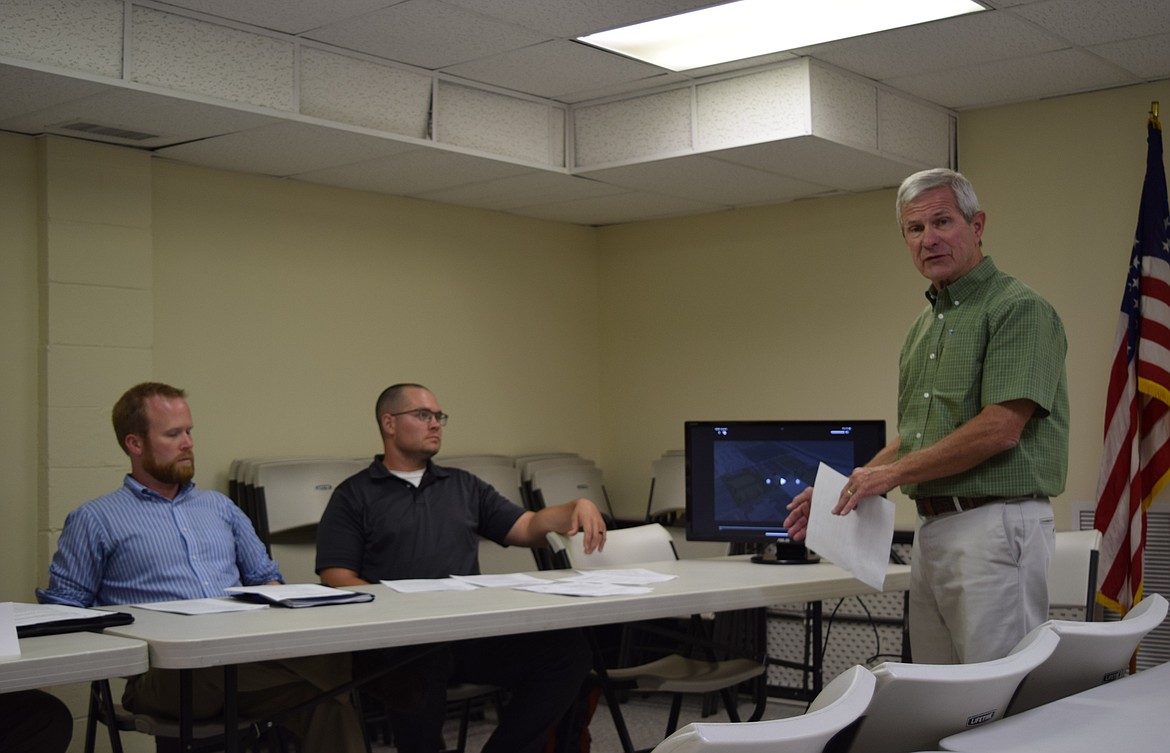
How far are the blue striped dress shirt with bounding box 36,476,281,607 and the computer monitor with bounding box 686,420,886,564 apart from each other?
4.92 feet

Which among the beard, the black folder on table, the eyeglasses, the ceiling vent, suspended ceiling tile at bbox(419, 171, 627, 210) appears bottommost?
the black folder on table

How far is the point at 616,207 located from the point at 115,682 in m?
3.10

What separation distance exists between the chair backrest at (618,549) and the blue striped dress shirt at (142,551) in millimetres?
963

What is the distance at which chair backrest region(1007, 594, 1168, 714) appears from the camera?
1.94 m

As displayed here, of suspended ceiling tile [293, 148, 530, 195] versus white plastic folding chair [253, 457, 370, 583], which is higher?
suspended ceiling tile [293, 148, 530, 195]

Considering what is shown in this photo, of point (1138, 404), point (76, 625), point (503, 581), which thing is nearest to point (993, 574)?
point (503, 581)

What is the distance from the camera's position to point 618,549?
4082 mm

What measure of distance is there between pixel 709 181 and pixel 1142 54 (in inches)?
69.3

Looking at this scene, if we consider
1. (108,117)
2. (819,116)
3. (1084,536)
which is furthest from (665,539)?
(108,117)

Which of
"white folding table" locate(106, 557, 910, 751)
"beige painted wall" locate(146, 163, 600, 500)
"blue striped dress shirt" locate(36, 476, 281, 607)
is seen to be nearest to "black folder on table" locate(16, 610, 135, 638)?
"white folding table" locate(106, 557, 910, 751)

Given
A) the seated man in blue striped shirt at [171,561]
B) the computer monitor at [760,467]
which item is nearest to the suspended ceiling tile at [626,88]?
the computer monitor at [760,467]

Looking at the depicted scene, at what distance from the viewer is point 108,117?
4.23 metres

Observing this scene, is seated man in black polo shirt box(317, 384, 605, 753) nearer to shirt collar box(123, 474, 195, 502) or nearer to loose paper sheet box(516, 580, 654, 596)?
loose paper sheet box(516, 580, 654, 596)

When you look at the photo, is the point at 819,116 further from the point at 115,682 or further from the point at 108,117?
the point at 115,682
